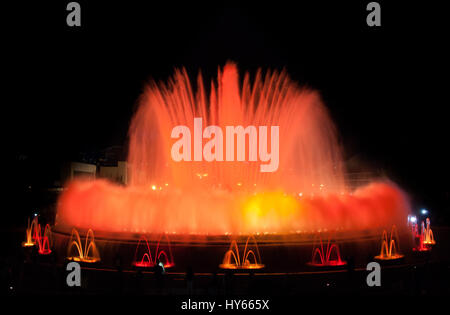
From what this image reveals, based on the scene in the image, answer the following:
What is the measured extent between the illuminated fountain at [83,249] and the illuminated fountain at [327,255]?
7.10 meters

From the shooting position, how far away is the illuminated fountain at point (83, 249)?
47.6 ft

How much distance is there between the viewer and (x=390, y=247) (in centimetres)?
1553

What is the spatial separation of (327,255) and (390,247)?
3.11m

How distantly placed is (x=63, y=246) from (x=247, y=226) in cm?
682

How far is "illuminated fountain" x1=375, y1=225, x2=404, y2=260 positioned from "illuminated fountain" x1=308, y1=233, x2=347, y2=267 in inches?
68.3
